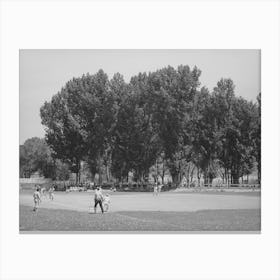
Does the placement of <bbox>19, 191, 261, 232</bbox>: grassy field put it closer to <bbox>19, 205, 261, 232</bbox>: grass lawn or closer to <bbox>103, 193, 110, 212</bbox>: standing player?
<bbox>19, 205, 261, 232</bbox>: grass lawn

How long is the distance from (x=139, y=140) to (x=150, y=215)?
12140 mm

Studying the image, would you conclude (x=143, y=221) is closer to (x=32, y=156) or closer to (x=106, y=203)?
(x=106, y=203)

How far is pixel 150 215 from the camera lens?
67.4ft

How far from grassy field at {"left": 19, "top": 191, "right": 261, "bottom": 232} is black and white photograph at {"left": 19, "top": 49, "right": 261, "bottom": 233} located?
5cm

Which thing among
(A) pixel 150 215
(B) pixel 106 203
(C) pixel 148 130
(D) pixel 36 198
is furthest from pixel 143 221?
(C) pixel 148 130

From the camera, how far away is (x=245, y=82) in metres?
20.7

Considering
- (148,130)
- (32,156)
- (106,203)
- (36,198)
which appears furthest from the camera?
(148,130)

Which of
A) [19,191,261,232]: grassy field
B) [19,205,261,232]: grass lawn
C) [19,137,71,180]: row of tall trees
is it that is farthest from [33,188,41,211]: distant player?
[19,137,71,180]: row of tall trees

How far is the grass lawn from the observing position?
62.7 feet

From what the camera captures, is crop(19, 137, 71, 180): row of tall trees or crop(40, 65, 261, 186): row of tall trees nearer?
crop(19, 137, 71, 180): row of tall trees
